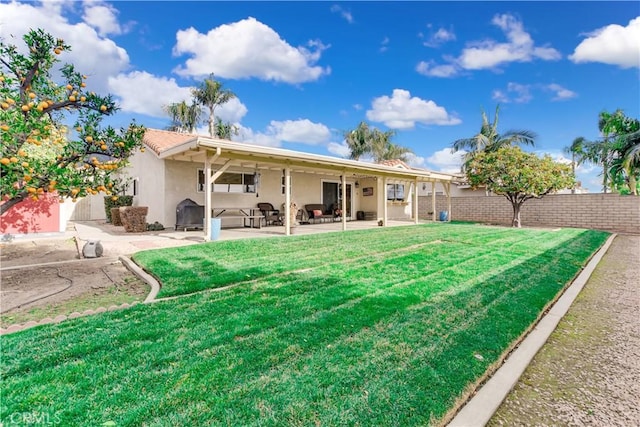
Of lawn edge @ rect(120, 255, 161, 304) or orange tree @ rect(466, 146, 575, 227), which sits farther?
orange tree @ rect(466, 146, 575, 227)

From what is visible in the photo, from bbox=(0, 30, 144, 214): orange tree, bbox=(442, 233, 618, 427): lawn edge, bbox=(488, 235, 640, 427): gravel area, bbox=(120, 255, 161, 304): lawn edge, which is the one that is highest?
bbox=(0, 30, 144, 214): orange tree

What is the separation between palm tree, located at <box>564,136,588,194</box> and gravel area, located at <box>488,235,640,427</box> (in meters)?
15.7

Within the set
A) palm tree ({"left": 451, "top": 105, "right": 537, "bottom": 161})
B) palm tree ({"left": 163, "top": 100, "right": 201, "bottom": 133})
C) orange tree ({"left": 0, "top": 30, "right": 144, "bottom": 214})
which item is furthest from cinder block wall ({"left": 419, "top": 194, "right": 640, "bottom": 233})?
palm tree ({"left": 163, "top": 100, "right": 201, "bottom": 133})

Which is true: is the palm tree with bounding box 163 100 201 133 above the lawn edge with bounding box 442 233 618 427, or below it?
above

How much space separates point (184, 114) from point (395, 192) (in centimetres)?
1989

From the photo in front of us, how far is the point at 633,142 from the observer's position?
14.5m

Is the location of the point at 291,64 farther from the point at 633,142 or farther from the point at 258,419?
the point at 258,419

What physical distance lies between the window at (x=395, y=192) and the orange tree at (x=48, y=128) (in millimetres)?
16338

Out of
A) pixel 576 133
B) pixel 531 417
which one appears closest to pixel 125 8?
Answer: pixel 531 417

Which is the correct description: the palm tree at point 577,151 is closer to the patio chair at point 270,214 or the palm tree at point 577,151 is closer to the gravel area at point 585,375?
the patio chair at point 270,214

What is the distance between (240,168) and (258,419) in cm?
1154

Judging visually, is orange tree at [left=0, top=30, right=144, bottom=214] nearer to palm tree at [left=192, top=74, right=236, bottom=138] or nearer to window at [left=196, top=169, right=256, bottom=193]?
window at [left=196, top=169, right=256, bottom=193]

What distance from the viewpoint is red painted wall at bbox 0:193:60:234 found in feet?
30.3

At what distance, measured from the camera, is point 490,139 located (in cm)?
2273
